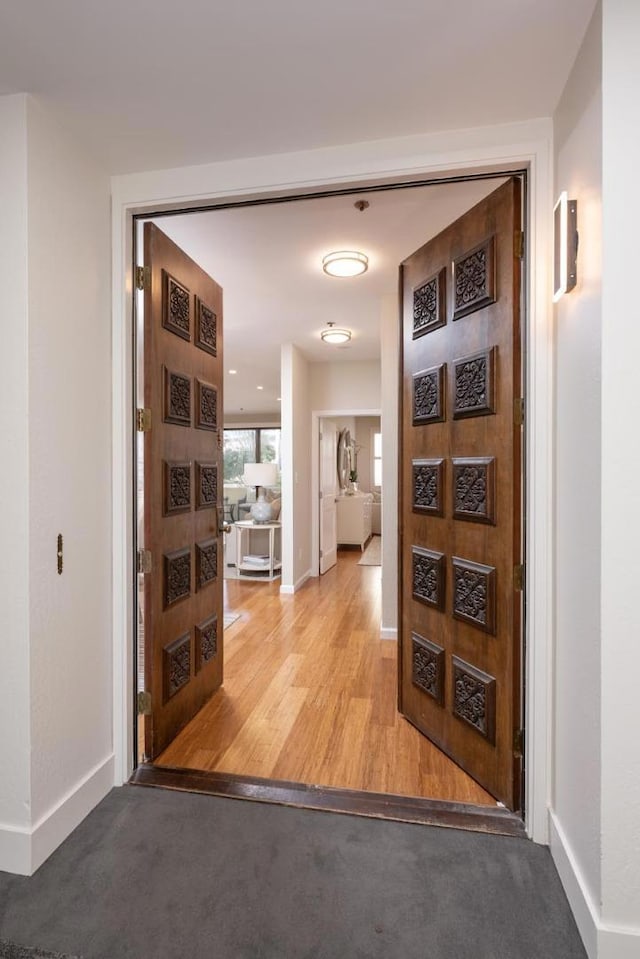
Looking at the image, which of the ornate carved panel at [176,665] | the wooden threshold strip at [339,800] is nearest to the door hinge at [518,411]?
the wooden threshold strip at [339,800]

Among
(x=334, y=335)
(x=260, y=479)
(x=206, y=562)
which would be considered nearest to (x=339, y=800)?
(x=206, y=562)

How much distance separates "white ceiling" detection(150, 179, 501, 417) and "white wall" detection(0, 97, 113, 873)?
0.66 meters

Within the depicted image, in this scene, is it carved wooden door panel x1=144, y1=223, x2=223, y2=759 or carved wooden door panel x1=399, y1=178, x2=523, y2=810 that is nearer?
carved wooden door panel x1=399, y1=178, x2=523, y2=810

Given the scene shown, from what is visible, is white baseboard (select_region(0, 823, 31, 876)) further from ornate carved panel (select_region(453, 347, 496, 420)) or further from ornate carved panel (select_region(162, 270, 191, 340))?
ornate carved panel (select_region(453, 347, 496, 420))

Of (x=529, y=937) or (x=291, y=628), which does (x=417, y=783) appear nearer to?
(x=529, y=937)

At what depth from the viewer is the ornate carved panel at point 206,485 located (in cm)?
249

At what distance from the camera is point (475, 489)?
75.9 inches

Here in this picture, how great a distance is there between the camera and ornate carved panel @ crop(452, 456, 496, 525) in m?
1.86

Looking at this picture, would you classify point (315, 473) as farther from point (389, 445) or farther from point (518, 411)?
point (518, 411)

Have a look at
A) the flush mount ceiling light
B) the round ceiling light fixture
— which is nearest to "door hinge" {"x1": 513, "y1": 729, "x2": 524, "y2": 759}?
the round ceiling light fixture

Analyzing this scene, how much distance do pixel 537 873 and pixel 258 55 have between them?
8.55 feet

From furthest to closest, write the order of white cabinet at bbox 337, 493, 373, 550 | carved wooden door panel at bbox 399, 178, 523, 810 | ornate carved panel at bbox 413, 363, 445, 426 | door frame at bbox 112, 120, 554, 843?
white cabinet at bbox 337, 493, 373, 550 < ornate carved panel at bbox 413, 363, 445, 426 < carved wooden door panel at bbox 399, 178, 523, 810 < door frame at bbox 112, 120, 554, 843

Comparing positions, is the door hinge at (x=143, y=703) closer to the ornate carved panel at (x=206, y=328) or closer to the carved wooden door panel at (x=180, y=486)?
the carved wooden door panel at (x=180, y=486)

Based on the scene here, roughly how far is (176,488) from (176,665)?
837 millimetres
